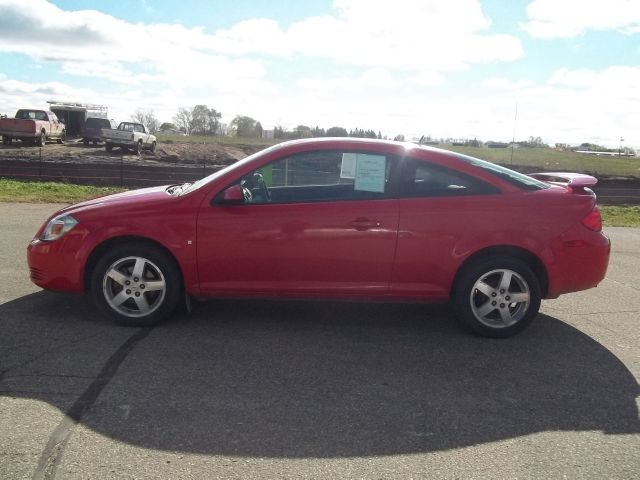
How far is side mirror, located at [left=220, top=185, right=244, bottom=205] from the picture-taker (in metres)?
4.79

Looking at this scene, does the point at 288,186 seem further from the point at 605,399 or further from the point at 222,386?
the point at 605,399

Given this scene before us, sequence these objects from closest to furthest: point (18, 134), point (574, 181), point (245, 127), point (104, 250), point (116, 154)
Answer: point (104, 250) < point (574, 181) < point (116, 154) < point (18, 134) < point (245, 127)

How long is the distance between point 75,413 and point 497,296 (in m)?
3.28

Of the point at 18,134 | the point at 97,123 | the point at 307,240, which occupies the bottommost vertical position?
the point at 307,240

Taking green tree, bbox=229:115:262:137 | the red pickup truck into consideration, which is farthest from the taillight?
green tree, bbox=229:115:262:137

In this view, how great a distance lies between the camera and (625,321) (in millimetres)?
5625

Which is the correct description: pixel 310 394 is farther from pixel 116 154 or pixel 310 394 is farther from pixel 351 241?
pixel 116 154

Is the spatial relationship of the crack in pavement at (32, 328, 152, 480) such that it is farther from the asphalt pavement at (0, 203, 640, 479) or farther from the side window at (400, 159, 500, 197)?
the side window at (400, 159, 500, 197)

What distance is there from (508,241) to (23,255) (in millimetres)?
5947

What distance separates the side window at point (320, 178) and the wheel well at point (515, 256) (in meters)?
0.89

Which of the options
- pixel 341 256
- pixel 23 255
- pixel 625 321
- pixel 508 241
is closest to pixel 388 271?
pixel 341 256

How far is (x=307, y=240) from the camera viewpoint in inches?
189

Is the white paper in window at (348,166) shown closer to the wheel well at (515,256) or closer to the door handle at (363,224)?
the door handle at (363,224)

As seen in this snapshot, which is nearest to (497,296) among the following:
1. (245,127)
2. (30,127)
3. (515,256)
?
(515,256)
